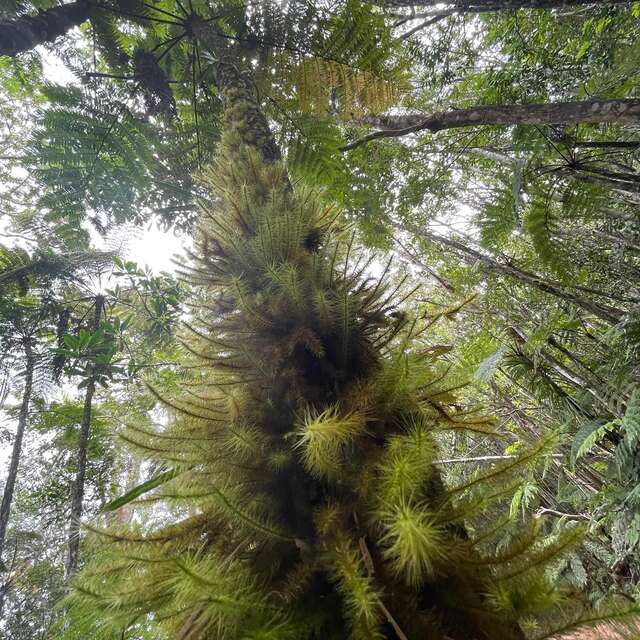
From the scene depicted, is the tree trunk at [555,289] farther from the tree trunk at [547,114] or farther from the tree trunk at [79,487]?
the tree trunk at [79,487]

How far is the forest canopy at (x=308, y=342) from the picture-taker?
27.8 inches

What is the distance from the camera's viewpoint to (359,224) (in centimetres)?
269

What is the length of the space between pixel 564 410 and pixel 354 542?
2.84 m

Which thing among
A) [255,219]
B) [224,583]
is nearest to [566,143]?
[255,219]

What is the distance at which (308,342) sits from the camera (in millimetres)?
1016

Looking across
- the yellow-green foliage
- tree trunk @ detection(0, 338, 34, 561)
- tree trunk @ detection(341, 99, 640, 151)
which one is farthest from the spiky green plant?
tree trunk @ detection(0, 338, 34, 561)

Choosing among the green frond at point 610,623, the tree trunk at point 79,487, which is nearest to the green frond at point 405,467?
the green frond at point 610,623

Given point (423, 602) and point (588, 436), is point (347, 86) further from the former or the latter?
point (588, 436)

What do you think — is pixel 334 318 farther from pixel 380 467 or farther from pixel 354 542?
pixel 354 542

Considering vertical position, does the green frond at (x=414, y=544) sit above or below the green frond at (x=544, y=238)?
below

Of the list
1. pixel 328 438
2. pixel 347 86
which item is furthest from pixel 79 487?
pixel 347 86

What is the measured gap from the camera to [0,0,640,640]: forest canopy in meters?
0.71

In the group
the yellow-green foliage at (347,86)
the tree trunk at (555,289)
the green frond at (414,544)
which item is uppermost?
the yellow-green foliage at (347,86)

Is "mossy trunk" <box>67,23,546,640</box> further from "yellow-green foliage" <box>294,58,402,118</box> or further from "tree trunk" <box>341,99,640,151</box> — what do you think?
"yellow-green foliage" <box>294,58,402,118</box>
